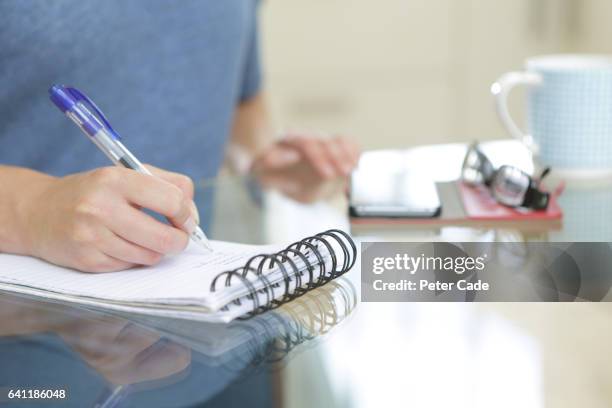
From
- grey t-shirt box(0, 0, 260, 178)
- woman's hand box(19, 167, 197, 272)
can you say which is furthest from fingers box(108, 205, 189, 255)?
grey t-shirt box(0, 0, 260, 178)

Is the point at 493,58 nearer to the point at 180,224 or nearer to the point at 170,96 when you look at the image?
the point at 170,96

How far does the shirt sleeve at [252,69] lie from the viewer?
161cm

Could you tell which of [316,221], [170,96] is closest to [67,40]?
[170,96]

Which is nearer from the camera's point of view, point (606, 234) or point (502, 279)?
point (502, 279)

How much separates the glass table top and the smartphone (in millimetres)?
179

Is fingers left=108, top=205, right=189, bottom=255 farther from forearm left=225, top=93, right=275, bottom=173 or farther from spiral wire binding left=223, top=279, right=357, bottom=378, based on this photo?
forearm left=225, top=93, right=275, bottom=173

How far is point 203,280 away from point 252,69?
3.42 feet

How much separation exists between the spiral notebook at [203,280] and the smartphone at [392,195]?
0.57 ft

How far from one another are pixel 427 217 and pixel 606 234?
186 millimetres

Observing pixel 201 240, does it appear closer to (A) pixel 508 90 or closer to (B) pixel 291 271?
(B) pixel 291 271

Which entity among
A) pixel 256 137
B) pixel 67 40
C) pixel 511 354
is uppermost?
pixel 67 40

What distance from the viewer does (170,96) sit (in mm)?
1246

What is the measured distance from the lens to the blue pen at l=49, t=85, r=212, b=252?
0.72 meters

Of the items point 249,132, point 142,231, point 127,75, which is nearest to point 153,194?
point 142,231
